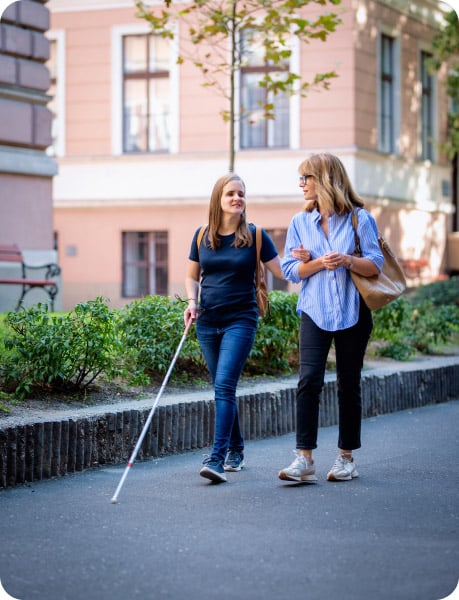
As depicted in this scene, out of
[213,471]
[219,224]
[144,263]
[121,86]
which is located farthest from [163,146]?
[213,471]

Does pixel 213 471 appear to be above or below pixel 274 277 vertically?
below

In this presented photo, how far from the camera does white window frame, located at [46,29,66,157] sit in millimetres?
26234

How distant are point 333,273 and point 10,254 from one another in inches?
389

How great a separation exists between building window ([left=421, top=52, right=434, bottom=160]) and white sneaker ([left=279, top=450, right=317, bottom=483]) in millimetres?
21076

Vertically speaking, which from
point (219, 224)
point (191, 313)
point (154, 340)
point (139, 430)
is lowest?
point (139, 430)

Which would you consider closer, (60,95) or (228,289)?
(228,289)

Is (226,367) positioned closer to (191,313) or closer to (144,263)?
(191,313)

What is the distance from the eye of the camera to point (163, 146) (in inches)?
1018

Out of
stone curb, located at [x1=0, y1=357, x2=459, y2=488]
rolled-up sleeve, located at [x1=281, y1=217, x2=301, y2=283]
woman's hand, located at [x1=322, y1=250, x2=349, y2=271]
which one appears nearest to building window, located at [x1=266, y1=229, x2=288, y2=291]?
stone curb, located at [x1=0, y1=357, x2=459, y2=488]

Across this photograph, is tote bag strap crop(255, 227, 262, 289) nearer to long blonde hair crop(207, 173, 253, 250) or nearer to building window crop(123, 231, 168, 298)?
long blonde hair crop(207, 173, 253, 250)

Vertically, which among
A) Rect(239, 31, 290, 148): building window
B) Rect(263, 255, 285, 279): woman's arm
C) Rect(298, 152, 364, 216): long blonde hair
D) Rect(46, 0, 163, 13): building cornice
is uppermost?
Rect(46, 0, 163, 13): building cornice

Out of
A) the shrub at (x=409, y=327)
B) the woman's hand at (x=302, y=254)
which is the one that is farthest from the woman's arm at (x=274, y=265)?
the shrub at (x=409, y=327)

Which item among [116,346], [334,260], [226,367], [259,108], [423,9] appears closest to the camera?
[334,260]

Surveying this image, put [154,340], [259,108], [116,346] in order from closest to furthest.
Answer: [116,346] < [154,340] < [259,108]
